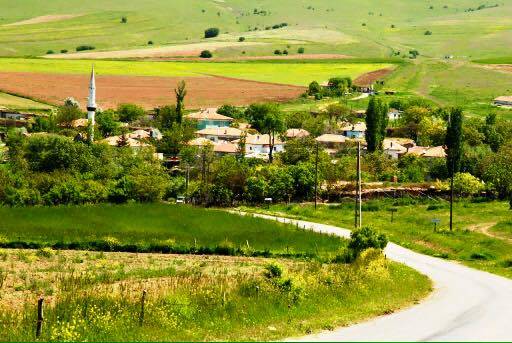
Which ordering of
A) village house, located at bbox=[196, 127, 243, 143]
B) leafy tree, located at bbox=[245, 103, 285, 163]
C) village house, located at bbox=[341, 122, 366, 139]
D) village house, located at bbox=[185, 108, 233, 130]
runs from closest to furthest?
leafy tree, located at bbox=[245, 103, 285, 163], village house, located at bbox=[196, 127, 243, 143], village house, located at bbox=[341, 122, 366, 139], village house, located at bbox=[185, 108, 233, 130]

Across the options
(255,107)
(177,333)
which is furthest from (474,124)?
(177,333)

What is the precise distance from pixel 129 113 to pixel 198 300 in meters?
83.1

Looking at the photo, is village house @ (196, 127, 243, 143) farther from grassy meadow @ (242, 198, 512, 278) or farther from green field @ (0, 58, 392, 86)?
green field @ (0, 58, 392, 86)

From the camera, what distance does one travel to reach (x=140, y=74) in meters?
138

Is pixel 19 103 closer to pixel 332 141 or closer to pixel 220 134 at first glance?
pixel 220 134

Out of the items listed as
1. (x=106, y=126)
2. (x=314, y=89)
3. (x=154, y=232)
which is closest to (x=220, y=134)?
(x=106, y=126)

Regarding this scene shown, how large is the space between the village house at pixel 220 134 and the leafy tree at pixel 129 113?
46.6 feet

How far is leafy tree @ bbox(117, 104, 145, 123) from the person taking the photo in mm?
104125

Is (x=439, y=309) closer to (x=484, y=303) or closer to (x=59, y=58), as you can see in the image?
(x=484, y=303)

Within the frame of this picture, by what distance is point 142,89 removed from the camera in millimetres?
123000

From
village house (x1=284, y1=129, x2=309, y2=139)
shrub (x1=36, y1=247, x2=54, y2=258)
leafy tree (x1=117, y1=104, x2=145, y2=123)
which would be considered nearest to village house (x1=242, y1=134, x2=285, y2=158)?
village house (x1=284, y1=129, x2=309, y2=139)

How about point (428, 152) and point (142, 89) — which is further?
point (142, 89)

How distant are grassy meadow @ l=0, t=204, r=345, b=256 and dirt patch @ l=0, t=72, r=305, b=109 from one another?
2574 inches

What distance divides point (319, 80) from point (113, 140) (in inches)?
2462
